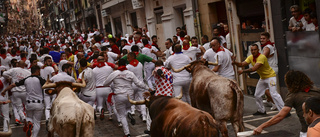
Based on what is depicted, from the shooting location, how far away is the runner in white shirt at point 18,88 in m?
13.2

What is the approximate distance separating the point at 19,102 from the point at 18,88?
0.80 m

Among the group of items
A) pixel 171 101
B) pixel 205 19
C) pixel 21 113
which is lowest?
pixel 21 113

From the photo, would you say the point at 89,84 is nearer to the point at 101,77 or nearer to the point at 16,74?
the point at 101,77

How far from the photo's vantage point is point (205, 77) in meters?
9.42

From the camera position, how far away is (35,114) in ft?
36.1

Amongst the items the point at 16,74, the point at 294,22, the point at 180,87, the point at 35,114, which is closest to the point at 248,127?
the point at 180,87

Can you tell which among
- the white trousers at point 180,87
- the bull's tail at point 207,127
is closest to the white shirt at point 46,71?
the white trousers at point 180,87

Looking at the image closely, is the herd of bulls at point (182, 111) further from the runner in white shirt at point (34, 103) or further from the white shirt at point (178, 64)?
the runner in white shirt at point (34, 103)

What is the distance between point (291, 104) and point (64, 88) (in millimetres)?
4484

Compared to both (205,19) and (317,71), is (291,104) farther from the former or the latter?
(205,19)

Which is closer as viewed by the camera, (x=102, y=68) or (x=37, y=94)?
(x=37, y=94)

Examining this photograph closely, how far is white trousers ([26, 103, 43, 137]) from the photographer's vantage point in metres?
10.9

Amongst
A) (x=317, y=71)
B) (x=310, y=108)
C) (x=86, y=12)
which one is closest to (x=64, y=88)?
(x=310, y=108)

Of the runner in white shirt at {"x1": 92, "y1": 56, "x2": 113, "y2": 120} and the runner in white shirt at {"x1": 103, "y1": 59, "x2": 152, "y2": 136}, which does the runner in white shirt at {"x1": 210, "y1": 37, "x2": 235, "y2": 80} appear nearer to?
the runner in white shirt at {"x1": 103, "y1": 59, "x2": 152, "y2": 136}
